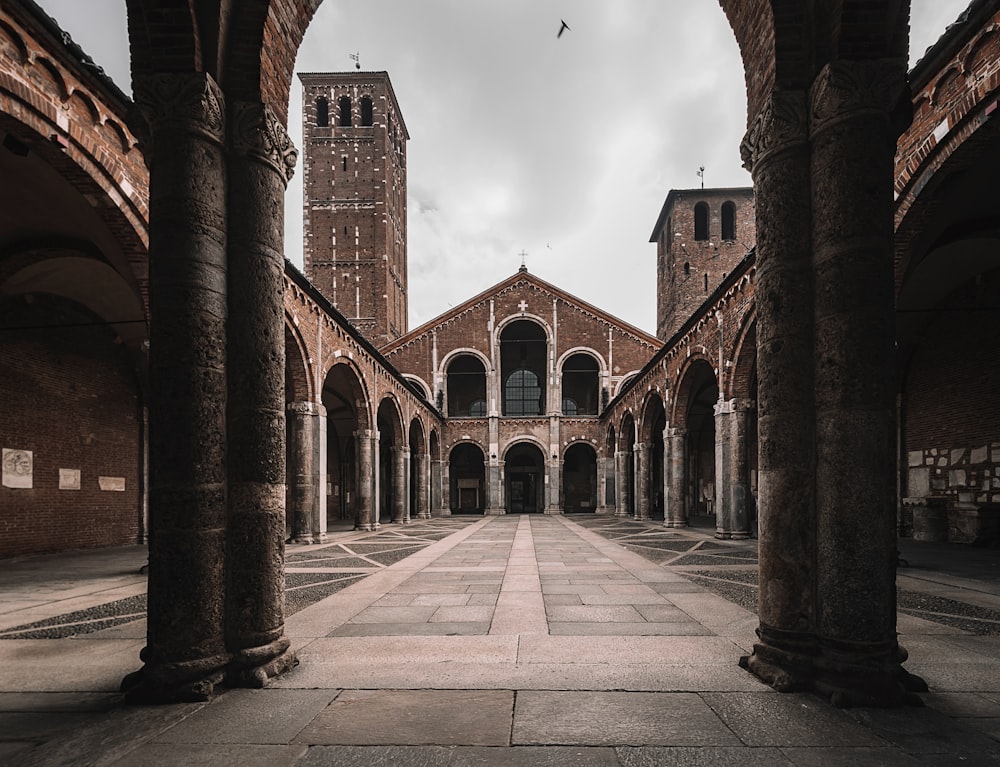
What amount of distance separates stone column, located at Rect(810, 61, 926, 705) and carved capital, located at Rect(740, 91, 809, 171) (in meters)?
0.11

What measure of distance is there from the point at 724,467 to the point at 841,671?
36.9 feet

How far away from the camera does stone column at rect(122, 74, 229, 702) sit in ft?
11.5

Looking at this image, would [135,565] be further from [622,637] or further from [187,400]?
[622,637]

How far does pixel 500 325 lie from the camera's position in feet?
108

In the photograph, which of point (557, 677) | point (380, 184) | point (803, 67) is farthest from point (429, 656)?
point (380, 184)

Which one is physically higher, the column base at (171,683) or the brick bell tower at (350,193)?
the brick bell tower at (350,193)

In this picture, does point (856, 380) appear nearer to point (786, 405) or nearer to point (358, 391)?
point (786, 405)

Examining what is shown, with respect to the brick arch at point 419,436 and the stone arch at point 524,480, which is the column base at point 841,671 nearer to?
the brick arch at point 419,436

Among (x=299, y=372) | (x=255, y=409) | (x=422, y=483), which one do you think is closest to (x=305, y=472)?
(x=299, y=372)

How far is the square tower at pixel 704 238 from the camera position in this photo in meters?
39.2

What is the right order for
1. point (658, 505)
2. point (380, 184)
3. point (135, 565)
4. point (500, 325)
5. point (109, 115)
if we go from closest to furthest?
point (109, 115)
point (135, 565)
point (658, 505)
point (500, 325)
point (380, 184)

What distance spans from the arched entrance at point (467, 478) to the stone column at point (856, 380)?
31.5 meters

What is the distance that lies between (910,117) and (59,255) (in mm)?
12041

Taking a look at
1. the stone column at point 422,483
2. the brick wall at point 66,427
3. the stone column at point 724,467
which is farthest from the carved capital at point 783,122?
the stone column at point 422,483
